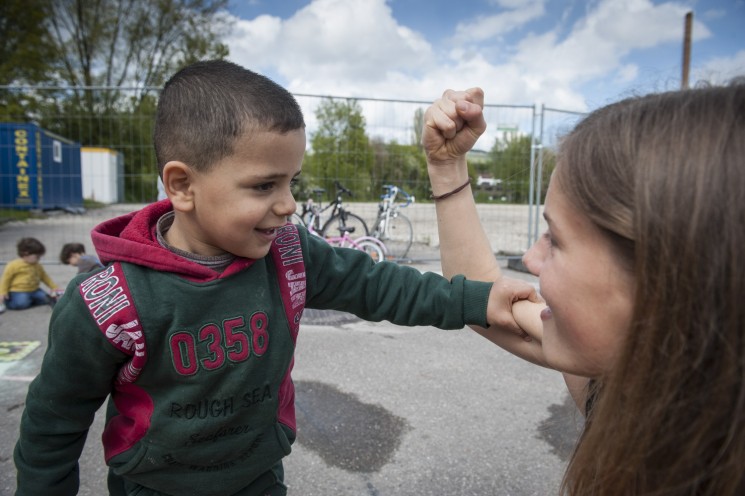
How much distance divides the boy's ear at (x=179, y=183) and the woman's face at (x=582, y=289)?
29.5 inches

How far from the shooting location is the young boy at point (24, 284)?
4715 millimetres

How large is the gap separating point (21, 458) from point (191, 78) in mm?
898

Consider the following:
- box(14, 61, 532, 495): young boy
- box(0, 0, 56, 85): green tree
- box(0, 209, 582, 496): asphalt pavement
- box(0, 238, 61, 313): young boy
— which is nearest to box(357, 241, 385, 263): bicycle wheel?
box(0, 209, 582, 496): asphalt pavement

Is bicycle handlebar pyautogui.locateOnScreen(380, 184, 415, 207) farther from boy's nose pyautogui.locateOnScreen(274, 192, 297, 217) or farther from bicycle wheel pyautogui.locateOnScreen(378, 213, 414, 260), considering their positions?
boy's nose pyautogui.locateOnScreen(274, 192, 297, 217)

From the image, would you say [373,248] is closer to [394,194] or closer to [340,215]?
[340,215]

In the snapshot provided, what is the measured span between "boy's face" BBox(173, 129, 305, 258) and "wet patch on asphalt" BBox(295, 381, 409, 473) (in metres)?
1.47

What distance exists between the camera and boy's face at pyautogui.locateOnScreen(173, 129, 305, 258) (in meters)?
1.14

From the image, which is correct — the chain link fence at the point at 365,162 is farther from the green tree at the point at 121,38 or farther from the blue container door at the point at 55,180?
the green tree at the point at 121,38

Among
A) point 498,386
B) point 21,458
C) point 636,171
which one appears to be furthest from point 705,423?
point 498,386

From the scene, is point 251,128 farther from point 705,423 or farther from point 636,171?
point 705,423

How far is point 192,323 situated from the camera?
1134 millimetres

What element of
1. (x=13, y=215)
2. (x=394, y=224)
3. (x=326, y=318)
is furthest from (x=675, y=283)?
(x=13, y=215)

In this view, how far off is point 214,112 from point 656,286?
90 cm

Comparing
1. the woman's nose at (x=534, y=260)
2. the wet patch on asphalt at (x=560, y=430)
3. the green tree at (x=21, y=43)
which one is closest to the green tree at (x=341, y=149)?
the wet patch on asphalt at (x=560, y=430)
